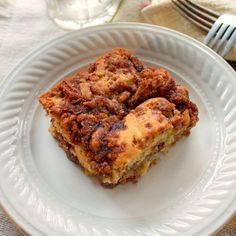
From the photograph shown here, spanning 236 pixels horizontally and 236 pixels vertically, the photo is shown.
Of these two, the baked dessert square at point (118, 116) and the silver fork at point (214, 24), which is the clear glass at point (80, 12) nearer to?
the silver fork at point (214, 24)

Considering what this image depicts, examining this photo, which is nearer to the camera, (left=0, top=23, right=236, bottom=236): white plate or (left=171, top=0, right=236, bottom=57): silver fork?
(left=0, top=23, right=236, bottom=236): white plate

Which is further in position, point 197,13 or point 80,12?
point 80,12

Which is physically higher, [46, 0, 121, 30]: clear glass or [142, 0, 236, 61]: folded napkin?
[142, 0, 236, 61]: folded napkin

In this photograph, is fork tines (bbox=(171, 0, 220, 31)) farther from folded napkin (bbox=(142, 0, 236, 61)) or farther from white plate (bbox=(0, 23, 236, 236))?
white plate (bbox=(0, 23, 236, 236))

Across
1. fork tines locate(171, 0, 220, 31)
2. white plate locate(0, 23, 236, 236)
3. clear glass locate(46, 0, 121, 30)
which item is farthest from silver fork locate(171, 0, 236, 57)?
clear glass locate(46, 0, 121, 30)

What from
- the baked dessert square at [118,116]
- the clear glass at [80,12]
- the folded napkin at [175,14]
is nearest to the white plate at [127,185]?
the baked dessert square at [118,116]

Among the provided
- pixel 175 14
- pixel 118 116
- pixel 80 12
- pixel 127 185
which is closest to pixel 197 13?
pixel 175 14

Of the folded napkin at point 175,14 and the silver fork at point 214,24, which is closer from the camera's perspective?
the silver fork at point 214,24

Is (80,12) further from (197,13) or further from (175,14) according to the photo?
(197,13)
